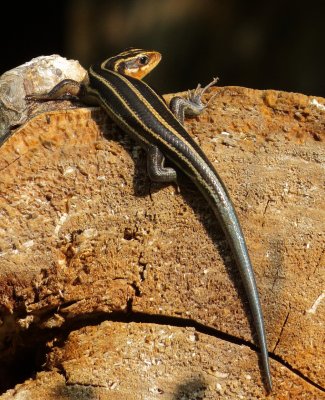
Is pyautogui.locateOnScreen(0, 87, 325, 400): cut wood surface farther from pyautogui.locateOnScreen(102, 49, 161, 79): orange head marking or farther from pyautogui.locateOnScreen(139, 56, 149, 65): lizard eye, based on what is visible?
pyautogui.locateOnScreen(139, 56, 149, 65): lizard eye

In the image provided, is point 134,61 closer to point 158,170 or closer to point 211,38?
point 158,170

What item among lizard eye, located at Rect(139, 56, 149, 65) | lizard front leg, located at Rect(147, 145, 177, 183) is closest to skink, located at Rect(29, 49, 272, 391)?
lizard front leg, located at Rect(147, 145, 177, 183)

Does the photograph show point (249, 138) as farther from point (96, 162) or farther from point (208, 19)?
point (208, 19)

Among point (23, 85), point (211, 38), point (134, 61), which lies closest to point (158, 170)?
→ point (23, 85)

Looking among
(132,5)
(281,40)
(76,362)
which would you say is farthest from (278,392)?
(132,5)

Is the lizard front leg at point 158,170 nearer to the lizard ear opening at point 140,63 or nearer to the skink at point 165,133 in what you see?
the skink at point 165,133

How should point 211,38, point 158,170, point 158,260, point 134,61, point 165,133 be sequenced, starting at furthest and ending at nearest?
point 211,38, point 134,61, point 165,133, point 158,170, point 158,260
